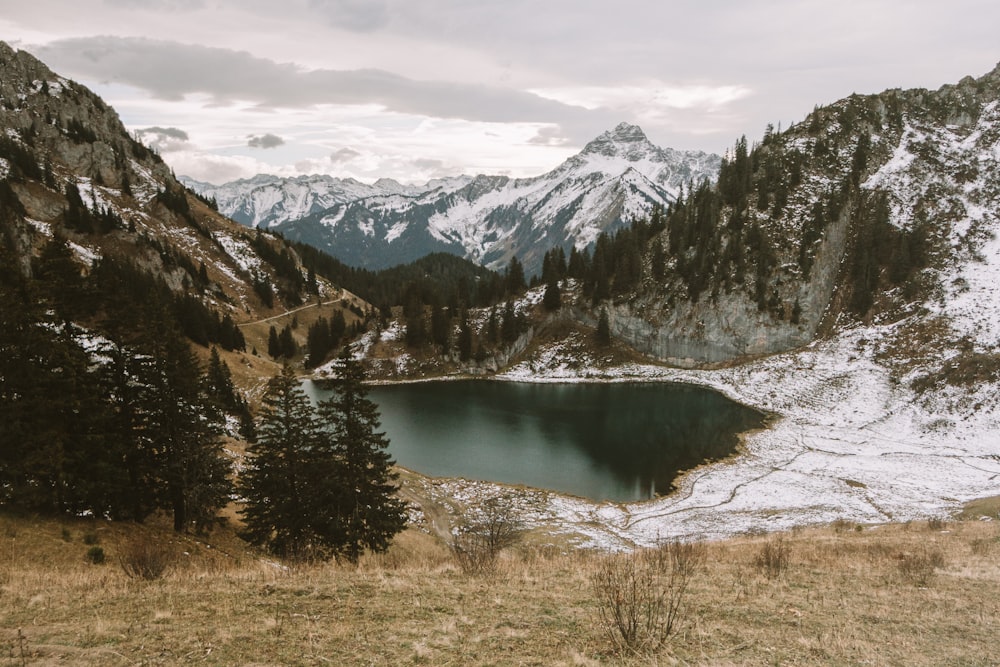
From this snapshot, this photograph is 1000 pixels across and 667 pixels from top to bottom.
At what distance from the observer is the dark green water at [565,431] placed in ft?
192

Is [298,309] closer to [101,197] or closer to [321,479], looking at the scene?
[101,197]

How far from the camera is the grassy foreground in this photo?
1045 cm

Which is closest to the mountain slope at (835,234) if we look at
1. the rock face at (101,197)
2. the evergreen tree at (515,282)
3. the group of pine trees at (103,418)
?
the evergreen tree at (515,282)

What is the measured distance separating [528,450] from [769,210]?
78.7 meters

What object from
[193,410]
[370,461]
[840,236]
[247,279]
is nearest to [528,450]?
[370,461]

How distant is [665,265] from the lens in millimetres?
115062

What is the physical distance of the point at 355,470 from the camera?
27.2 m

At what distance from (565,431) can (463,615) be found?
208 feet

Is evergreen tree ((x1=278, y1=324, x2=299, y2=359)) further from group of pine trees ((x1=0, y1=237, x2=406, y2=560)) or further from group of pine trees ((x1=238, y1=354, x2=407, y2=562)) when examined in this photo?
group of pine trees ((x1=238, y1=354, x2=407, y2=562))

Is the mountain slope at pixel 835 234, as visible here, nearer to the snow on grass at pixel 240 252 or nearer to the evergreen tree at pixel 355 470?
the evergreen tree at pixel 355 470

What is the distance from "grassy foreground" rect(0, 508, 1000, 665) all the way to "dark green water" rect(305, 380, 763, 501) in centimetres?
3702

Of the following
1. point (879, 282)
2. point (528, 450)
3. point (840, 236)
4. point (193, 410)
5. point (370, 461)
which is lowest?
point (528, 450)

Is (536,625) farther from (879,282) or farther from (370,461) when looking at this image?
(879,282)

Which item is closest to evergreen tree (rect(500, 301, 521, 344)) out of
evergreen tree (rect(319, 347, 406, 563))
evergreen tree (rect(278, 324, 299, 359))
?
evergreen tree (rect(278, 324, 299, 359))
